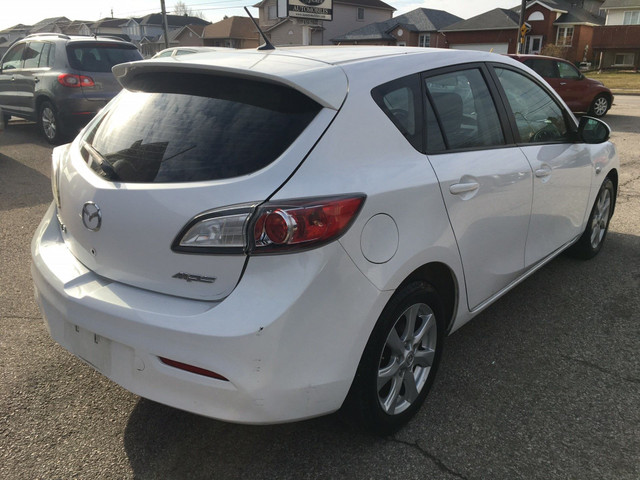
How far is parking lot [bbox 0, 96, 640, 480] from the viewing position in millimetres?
2361

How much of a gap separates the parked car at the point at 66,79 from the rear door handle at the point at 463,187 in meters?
8.26

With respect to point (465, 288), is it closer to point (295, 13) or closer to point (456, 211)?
point (456, 211)

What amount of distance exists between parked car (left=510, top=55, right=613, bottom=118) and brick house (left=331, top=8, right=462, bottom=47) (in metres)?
38.7

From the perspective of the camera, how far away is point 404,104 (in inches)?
99.8

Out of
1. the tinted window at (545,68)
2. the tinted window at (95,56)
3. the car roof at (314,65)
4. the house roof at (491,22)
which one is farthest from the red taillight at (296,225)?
the house roof at (491,22)

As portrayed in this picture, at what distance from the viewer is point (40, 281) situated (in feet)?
8.23

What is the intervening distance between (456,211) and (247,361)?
4.10 ft

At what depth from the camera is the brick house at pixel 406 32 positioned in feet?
170

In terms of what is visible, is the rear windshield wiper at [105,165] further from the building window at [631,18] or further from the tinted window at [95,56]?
the building window at [631,18]

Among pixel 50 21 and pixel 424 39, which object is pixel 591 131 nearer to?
pixel 424 39

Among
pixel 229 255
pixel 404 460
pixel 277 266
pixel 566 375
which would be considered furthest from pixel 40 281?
pixel 566 375

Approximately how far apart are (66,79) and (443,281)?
885 cm

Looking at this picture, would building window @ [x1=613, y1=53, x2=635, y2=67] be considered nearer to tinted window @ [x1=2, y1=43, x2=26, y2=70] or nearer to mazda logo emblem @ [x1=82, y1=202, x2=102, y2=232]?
tinted window @ [x1=2, y1=43, x2=26, y2=70]

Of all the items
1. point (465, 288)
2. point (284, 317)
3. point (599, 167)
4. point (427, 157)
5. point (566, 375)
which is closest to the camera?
point (284, 317)
